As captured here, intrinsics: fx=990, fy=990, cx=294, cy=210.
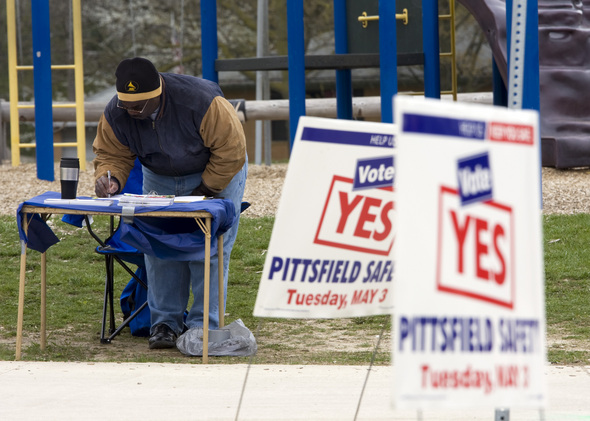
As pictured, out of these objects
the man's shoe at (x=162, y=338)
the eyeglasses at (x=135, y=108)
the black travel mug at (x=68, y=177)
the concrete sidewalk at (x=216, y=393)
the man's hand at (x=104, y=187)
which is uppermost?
the eyeglasses at (x=135, y=108)

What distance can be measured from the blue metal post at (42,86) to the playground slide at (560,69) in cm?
522

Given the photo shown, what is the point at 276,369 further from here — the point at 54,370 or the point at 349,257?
the point at 349,257

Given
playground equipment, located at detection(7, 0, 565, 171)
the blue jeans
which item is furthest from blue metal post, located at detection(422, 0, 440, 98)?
the blue jeans

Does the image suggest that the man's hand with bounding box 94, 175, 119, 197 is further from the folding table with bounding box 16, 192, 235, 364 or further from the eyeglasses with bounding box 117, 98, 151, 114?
the eyeglasses with bounding box 117, 98, 151, 114

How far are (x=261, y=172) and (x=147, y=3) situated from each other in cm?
1688

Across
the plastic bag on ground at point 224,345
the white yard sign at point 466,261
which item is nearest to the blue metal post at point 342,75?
the plastic bag on ground at point 224,345

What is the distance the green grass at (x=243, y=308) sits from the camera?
18.3ft

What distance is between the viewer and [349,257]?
360 cm

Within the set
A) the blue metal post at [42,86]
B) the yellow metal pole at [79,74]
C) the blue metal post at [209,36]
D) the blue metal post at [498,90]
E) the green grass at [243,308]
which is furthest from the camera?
the yellow metal pole at [79,74]

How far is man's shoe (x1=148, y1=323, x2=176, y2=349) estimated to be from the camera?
5.74 metres

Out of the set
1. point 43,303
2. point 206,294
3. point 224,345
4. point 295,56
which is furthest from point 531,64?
point 43,303

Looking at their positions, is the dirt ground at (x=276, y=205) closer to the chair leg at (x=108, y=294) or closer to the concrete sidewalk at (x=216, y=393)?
the chair leg at (x=108, y=294)

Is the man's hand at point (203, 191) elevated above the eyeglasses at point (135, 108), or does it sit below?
below

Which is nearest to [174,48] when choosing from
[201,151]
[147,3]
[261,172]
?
[147,3]
